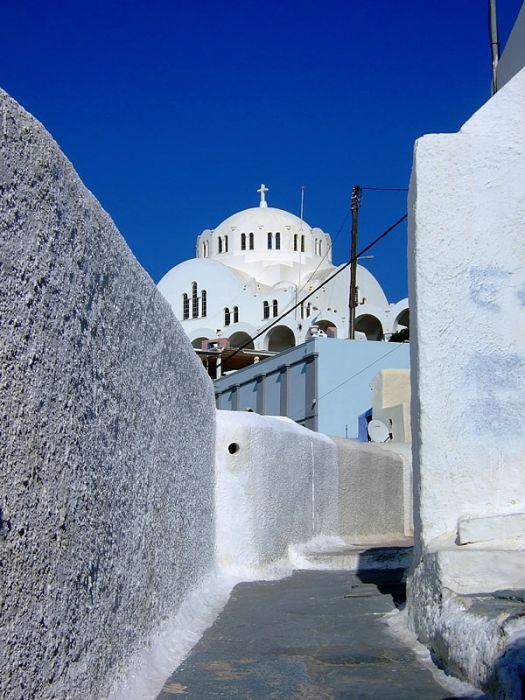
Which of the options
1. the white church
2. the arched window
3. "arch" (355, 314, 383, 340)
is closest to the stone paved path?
the white church

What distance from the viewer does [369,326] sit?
151 ft

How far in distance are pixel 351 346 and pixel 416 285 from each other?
1956 centimetres

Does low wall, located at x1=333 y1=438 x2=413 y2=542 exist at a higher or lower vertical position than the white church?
lower

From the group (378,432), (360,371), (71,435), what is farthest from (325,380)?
(71,435)

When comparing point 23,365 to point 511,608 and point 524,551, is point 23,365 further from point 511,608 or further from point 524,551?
point 524,551

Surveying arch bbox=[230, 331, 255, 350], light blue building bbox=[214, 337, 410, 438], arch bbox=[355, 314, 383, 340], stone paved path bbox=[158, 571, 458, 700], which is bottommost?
stone paved path bbox=[158, 571, 458, 700]

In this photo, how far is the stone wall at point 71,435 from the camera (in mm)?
2588

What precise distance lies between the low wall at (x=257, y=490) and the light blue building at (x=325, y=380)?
15.0m

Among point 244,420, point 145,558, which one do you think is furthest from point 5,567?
point 244,420

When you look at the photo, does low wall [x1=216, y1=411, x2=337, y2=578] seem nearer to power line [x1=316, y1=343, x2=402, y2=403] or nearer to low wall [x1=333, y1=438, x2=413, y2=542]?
low wall [x1=333, y1=438, x2=413, y2=542]

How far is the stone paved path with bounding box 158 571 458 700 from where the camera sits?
150 inches

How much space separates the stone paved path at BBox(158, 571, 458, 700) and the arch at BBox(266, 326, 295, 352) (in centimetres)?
3670

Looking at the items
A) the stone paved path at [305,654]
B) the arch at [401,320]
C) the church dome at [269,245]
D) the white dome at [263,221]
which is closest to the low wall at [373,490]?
the stone paved path at [305,654]

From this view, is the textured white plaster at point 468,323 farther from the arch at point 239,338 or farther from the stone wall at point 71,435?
the arch at point 239,338
